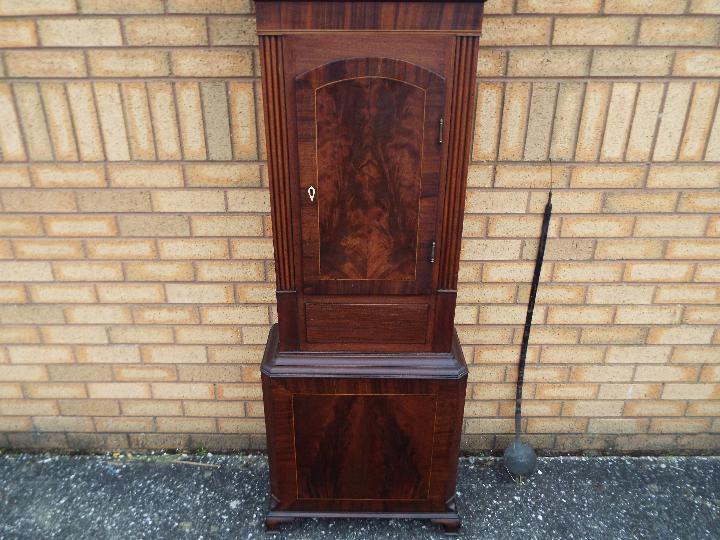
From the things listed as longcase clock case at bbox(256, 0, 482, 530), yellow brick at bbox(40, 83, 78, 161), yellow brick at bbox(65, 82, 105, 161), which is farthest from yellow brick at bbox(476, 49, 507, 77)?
yellow brick at bbox(40, 83, 78, 161)

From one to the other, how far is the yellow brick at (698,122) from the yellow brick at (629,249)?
0.37m

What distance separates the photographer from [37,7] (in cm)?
196

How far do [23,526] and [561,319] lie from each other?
2.48 m

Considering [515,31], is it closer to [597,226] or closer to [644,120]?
[644,120]

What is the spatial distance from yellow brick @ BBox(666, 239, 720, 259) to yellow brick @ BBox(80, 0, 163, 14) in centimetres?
226

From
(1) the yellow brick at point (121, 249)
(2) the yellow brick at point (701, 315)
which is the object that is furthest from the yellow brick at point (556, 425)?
(1) the yellow brick at point (121, 249)

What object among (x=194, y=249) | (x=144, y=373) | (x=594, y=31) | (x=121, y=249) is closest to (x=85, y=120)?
(x=121, y=249)

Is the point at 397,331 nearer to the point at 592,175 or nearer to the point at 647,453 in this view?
the point at 592,175

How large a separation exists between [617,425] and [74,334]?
2.62 metres

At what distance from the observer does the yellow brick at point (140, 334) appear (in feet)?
7.96

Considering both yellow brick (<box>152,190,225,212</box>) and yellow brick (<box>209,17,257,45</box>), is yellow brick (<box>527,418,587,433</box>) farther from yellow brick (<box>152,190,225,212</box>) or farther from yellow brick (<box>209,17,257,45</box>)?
yellow brick (<box>209,17,257,45</box>)

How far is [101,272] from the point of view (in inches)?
91.2

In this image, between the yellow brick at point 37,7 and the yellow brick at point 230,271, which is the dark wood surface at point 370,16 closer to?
the yellow brick at point 37,7

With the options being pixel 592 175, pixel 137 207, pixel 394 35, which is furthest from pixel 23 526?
pixel 592 175
